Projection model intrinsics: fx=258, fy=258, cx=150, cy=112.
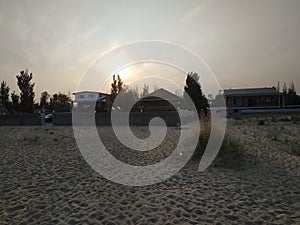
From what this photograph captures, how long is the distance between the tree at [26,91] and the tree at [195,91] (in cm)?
2408

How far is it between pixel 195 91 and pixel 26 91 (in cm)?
2664

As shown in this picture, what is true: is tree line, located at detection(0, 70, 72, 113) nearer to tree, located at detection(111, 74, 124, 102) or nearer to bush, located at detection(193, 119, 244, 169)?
tree, located at detection(111, 74, 124, 102)

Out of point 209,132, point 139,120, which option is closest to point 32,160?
point 209,132

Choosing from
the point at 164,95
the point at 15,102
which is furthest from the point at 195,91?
the point at 15,102

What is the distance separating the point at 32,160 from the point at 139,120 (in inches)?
521

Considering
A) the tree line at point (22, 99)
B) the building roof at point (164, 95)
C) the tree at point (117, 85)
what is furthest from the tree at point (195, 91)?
the tree line at point (22, 99)

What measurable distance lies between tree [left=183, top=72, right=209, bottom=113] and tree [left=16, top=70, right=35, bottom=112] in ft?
79.0

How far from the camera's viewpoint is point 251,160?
22.6ft

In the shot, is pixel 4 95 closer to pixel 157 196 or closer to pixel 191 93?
pixel 191 93

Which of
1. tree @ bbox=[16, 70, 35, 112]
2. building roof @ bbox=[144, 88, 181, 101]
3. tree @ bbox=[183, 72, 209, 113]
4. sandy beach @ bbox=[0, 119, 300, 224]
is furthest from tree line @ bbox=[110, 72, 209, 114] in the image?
sandy beach @ bbox=[0, 119, 300, 224]

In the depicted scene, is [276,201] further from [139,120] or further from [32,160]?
[139,120]

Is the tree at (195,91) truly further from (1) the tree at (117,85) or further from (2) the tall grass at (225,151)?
(2) the tall grass at (225,151)

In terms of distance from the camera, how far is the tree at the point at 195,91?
92.7 ft

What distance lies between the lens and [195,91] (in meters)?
29.3
